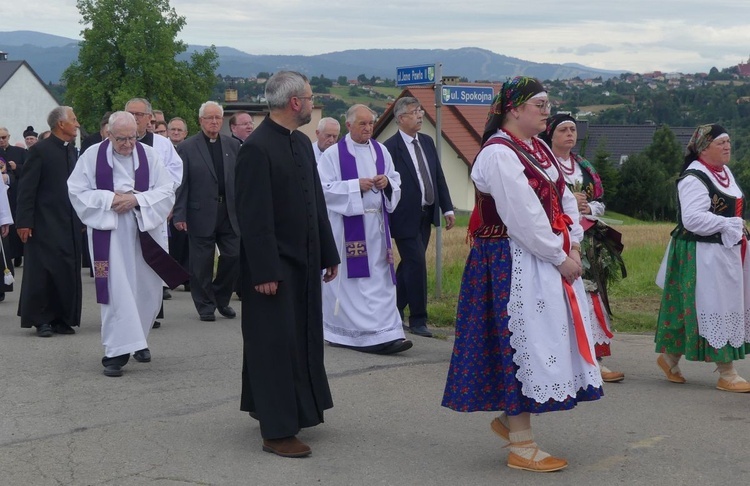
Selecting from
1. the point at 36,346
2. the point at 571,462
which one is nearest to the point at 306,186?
the point at 571,462

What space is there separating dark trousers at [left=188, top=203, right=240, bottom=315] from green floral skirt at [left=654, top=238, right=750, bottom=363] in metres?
4.99

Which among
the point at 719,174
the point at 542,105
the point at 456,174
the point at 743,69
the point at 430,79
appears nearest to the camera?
the point at 542,105

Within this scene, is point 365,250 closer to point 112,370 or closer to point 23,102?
point 112,370

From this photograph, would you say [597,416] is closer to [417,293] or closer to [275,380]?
[275,380]

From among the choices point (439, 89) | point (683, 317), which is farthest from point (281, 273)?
point (439, 89)

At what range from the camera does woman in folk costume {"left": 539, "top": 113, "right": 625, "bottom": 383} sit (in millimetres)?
8109

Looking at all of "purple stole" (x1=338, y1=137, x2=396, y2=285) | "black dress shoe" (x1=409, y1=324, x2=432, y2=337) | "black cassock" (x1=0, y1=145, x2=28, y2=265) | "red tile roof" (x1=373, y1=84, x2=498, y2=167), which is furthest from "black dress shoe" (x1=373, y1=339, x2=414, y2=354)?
"red tile roof" (x1=373, y1=84, x2=498, y2=167)

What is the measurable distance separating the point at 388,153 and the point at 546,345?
4.72m

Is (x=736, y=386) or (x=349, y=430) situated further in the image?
(x=736, y=386)

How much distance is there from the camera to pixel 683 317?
817 centimetres

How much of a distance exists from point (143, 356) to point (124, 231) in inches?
42.7

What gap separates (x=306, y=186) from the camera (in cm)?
659

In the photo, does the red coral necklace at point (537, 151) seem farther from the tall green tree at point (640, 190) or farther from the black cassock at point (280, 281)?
the tall green tree at point (640, 190)

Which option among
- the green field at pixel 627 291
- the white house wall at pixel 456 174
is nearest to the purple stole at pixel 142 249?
the green field at pixel 627 291
